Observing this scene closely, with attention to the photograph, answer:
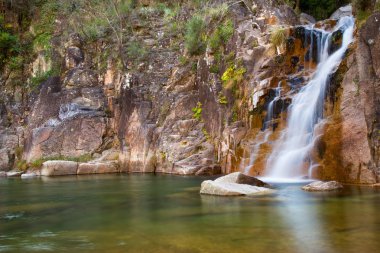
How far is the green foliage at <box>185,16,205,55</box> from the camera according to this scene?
25.0 m

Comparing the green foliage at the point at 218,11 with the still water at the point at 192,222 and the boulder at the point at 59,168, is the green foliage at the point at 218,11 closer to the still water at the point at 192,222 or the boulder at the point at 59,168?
the boulder at the point at 59,168

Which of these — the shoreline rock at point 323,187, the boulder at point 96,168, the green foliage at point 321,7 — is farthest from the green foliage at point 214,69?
the green foliage at point 321,7

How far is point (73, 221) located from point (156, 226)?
74.6 inches

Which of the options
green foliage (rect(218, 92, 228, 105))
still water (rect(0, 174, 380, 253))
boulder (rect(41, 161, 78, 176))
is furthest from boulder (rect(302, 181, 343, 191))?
boulder (rect(41, 161, 78, 176))

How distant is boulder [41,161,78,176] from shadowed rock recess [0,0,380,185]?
0.06 meters

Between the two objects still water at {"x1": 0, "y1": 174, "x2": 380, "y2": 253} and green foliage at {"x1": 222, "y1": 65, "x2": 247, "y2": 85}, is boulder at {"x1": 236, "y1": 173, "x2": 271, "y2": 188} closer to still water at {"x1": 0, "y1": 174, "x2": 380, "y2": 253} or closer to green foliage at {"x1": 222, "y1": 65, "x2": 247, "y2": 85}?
still water at {"x1": 0, "y1": 174, "x2": 380, "y2": 253}

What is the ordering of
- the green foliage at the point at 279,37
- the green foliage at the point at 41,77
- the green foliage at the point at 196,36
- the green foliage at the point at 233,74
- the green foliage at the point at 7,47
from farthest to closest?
the green foliage at the point at 7,47 < the green foliage at the point at 41,77 < the green foliage at the point at 196,36 < the green foliage at the point at 233,74 < the green foliage at the point at 279,37

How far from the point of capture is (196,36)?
2509cm

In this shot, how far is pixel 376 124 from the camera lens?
12750 millimetres

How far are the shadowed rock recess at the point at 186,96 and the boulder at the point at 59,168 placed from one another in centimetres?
6

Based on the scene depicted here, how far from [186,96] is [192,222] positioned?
605 inches

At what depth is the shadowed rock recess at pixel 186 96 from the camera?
45.5 feet

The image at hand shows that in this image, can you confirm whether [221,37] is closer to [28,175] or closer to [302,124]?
[302,124]

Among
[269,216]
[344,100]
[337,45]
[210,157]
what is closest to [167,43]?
[210,157]
